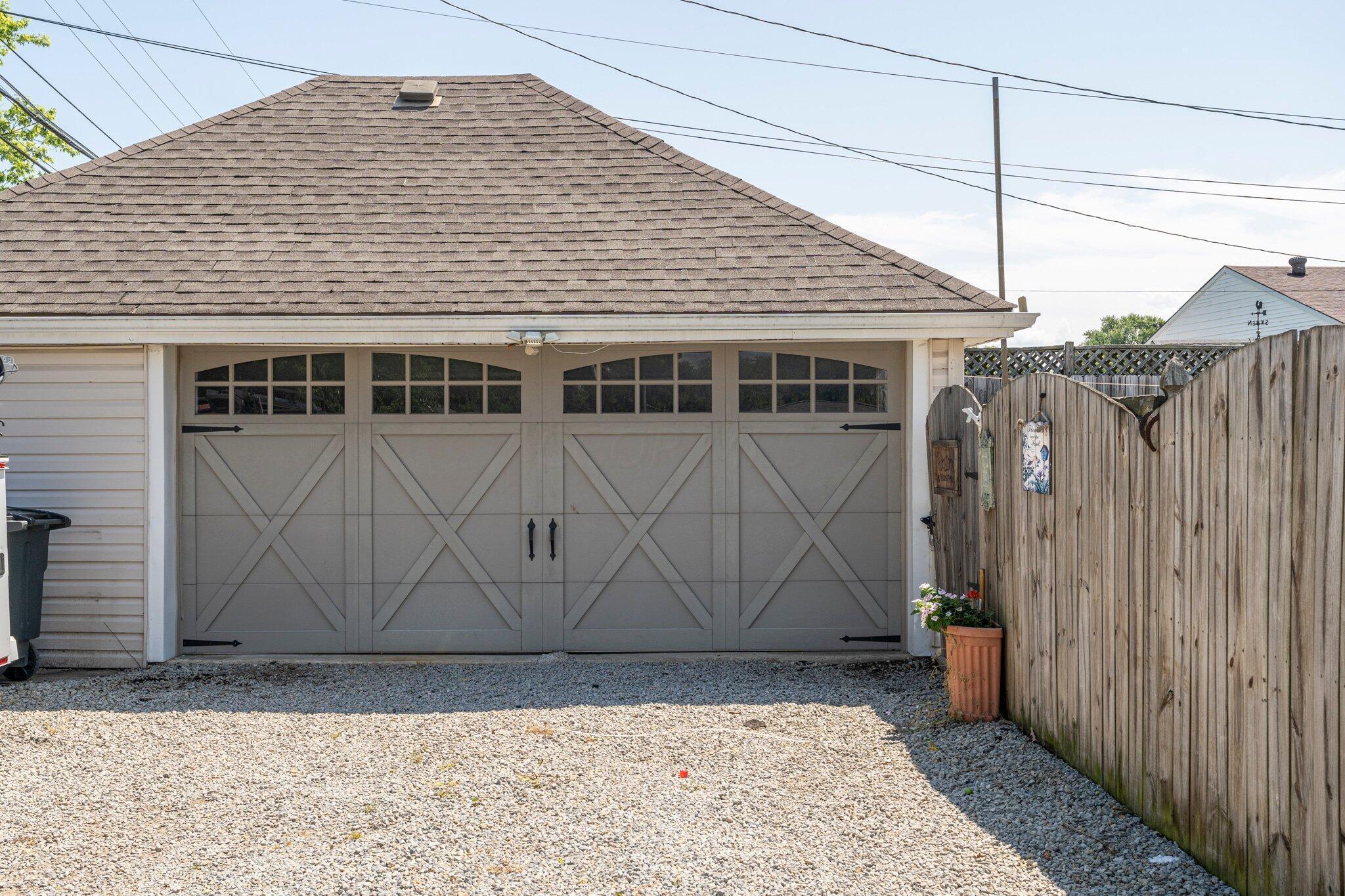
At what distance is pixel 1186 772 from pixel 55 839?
4.19 m

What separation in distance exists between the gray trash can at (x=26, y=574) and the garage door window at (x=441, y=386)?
7.30 ft

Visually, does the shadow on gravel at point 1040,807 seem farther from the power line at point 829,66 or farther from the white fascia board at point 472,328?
the power line at point 829,66

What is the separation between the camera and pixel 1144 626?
3990mm

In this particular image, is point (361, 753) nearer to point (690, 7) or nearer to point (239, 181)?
point (239, 181)

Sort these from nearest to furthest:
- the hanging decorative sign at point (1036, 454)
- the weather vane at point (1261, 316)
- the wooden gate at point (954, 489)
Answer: the hanging decorative sign at point (1036, 454)
the wooden gate at point (954, 489)
the weather vane at point (1261, 316)

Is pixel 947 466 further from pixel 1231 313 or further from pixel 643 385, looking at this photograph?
pixel 1231 313

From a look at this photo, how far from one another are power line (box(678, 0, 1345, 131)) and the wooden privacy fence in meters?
9.06

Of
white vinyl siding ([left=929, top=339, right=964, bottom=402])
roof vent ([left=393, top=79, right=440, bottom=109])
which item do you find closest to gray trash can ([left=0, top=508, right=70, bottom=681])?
roof vent ([left=393, top=79, right=440, bottom=109])

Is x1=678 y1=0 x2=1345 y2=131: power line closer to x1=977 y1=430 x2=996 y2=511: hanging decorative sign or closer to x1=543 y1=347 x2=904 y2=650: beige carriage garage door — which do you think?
x1=543 y1=347 x2=904 y2=650: beige carriage garage door

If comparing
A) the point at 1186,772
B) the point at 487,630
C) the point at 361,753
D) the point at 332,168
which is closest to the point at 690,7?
the point at 332,168

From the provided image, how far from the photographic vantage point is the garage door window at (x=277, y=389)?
739cm

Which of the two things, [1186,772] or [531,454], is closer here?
[1186,772]

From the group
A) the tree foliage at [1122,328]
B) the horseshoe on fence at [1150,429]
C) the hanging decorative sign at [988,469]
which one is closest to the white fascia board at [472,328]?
the hanging decorative sign at [988,469]

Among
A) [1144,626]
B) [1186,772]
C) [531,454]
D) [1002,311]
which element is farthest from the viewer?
[531,454]
